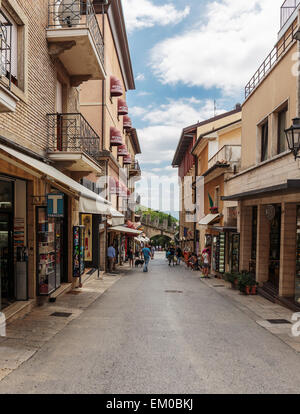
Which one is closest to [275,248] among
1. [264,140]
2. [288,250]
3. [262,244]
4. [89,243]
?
[262,244]

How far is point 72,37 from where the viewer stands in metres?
9.71

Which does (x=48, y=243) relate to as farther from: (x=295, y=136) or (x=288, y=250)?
(x=288, y=250)

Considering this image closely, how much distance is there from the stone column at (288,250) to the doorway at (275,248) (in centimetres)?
232

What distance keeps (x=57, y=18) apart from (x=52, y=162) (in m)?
4.74

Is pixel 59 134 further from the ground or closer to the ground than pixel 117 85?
closer to the ground

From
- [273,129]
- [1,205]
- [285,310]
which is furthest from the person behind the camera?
[273,129]

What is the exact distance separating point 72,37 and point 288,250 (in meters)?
9.31

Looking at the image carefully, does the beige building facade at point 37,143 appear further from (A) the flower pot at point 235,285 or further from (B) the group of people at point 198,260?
(B) the group of people at point 198,260

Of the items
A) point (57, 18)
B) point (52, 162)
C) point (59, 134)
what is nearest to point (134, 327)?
point (52, 162)

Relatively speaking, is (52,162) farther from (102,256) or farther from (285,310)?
(102,256)

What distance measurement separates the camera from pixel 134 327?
7312mm

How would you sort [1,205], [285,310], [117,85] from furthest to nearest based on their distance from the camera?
1. [117,85]
2. [285,310]
3. [1,205]

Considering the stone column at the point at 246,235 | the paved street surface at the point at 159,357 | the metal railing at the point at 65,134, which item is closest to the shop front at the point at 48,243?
the paved street surface at the point at 159,357

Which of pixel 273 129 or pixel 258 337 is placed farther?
pixel 273 129
